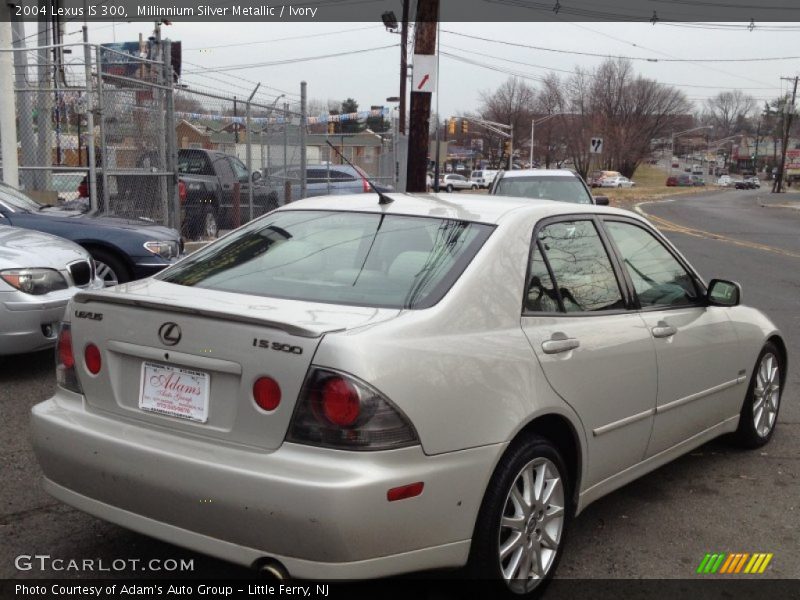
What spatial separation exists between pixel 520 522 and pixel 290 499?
3.24 feet

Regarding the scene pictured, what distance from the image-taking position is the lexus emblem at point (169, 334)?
297cm

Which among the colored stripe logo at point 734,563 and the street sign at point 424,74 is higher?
the street sign at point 424,74

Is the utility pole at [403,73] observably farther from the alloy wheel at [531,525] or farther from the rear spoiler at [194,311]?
the alloy wheel at [531,525]

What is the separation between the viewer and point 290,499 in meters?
2.65

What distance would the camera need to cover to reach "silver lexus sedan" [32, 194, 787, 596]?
271 centimetres

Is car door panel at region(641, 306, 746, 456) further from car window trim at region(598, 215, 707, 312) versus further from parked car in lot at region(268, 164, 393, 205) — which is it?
parked car in lot at region(268, 164, 393, 205)

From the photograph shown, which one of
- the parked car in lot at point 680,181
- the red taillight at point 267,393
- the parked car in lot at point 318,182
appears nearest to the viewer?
the red taillight at point 267,393

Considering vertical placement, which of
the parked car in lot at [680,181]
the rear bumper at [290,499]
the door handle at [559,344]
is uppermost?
the door handle at [559,344]

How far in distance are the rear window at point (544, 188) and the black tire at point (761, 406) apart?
8.47 meters

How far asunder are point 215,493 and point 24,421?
3.08 meters

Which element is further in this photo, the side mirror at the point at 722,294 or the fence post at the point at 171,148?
the fence post at the point at 171,148

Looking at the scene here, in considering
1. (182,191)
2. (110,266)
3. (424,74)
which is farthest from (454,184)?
(110,266)

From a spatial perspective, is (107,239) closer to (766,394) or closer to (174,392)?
(174,392)

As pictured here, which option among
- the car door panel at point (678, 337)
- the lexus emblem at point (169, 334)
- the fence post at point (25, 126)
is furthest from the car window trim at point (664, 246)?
the fence post at point (25, 126)
